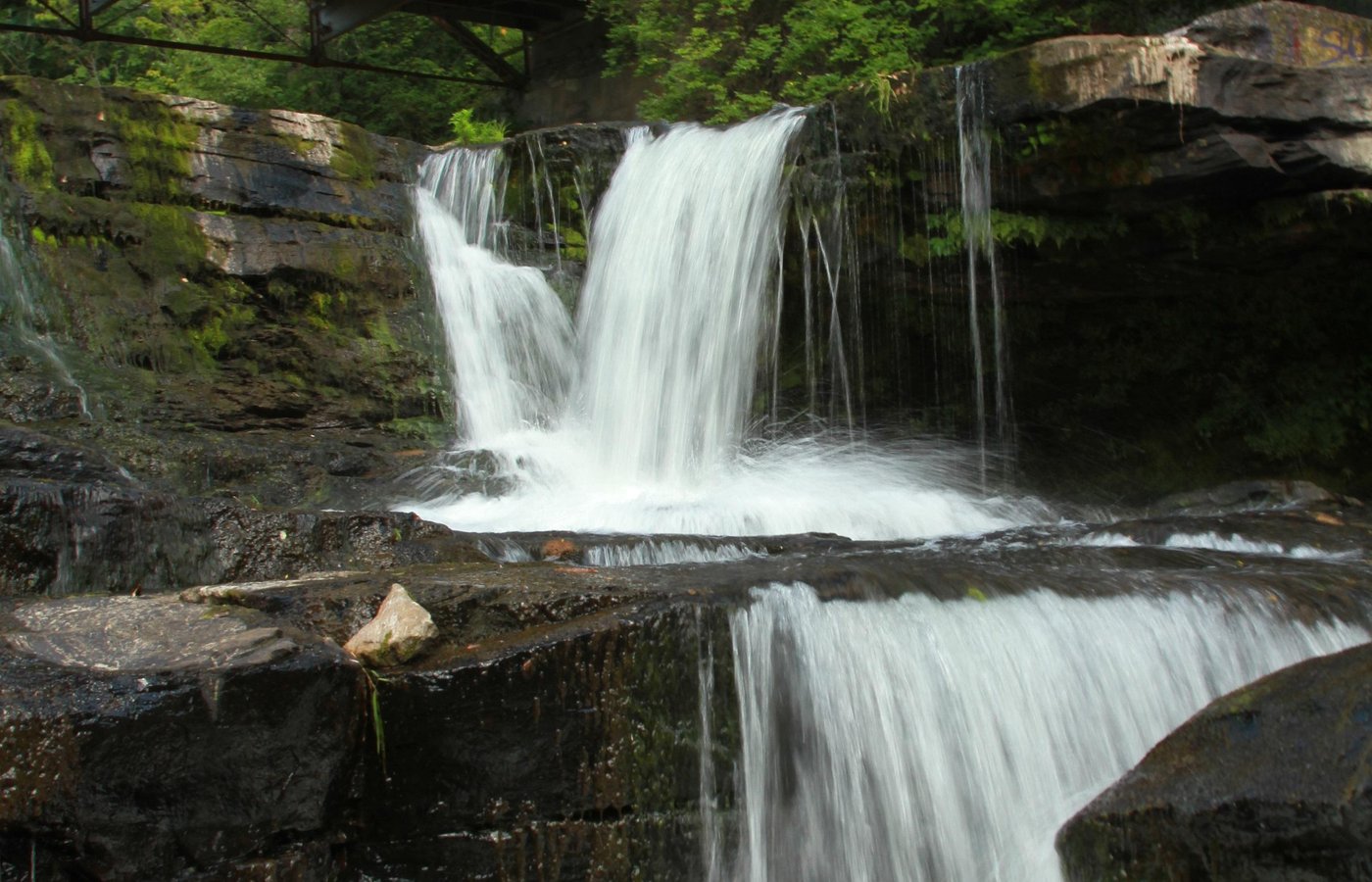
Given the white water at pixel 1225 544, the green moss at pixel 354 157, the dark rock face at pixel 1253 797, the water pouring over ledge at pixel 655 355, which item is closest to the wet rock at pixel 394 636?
the dark rock face at pixel 1253 797

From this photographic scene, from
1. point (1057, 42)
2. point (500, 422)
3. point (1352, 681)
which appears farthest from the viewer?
point (500, 422)

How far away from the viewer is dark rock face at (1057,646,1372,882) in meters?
3.09

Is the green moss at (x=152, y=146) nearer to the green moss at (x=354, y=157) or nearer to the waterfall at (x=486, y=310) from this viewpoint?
the green moss at (x=354, y=157)

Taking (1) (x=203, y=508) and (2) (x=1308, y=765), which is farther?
(1) (x=203, y=508)

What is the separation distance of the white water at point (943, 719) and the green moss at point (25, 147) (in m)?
7.81

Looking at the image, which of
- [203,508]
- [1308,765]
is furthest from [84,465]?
[1308,765]

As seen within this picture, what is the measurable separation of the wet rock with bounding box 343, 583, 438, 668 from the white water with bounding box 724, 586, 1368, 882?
3.87 ft

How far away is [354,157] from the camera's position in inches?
443

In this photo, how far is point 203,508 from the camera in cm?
581

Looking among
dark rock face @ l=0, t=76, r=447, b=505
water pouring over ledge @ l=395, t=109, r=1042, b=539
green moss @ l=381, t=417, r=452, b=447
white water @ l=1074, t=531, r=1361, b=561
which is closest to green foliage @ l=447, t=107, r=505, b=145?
water pouring over ledge @ l=395, t=109, r=1042, b=539

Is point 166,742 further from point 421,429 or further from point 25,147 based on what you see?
point 25,147

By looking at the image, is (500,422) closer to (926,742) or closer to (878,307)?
(878,307)

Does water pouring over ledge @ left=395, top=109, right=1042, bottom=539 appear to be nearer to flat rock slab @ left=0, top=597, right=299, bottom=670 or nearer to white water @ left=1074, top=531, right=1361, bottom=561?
white water @ left=1074, top=531, right=1361, bottom=561

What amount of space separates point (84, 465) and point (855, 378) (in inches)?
257
